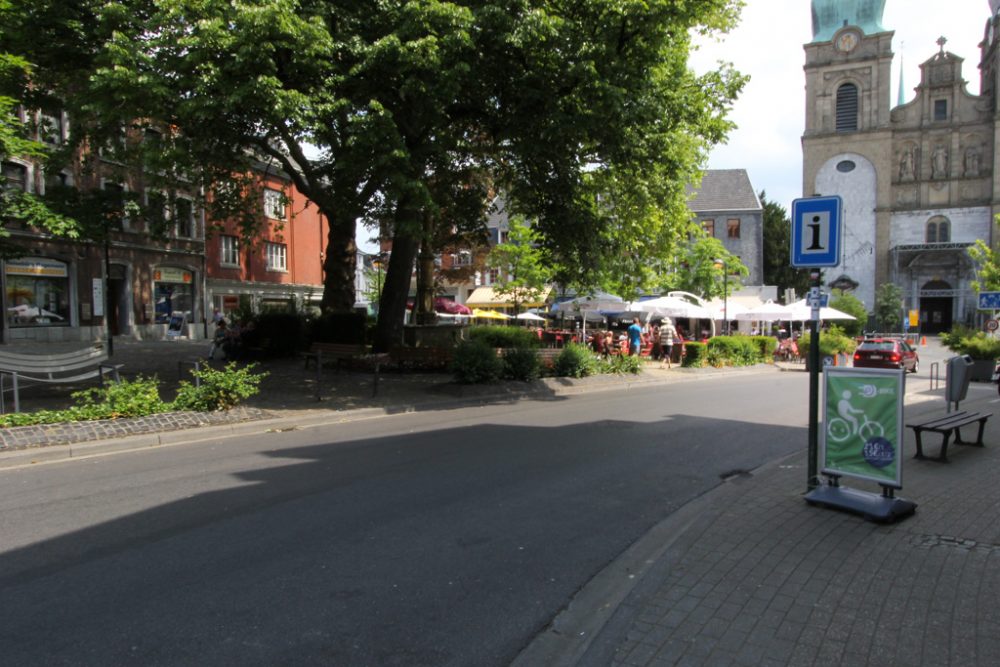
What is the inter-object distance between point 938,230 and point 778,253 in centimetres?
1322

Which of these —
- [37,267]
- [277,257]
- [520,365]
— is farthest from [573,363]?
[277,257]

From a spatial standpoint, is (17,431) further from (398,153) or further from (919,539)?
(919,539)

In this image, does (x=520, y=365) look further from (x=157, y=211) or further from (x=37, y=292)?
(x=37, y=292)

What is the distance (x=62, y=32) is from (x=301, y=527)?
12394 millimetres

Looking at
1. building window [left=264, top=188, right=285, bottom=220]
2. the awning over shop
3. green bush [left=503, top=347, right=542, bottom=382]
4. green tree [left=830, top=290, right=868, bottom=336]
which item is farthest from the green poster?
green tree [left=830, top=290, right=868, bottom=336]

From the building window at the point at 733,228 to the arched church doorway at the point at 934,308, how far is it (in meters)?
17.9

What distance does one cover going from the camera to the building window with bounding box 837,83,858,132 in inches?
2398

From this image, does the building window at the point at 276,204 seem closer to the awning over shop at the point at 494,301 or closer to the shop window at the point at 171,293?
the shop window at the point at 171,293

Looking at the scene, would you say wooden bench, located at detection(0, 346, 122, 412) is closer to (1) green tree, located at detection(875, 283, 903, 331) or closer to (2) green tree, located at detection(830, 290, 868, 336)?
(2) green tree, located at detection(830, 290, 868, 336)

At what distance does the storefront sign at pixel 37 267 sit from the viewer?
2650cm

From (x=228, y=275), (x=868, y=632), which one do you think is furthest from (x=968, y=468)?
(x=228, y=275)

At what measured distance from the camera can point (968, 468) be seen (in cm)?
705

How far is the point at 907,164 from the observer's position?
195 feet

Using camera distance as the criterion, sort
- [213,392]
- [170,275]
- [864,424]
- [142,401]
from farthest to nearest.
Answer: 1. [170,275]
2. [213,392]
3. [142,401]
4. [864,424]
